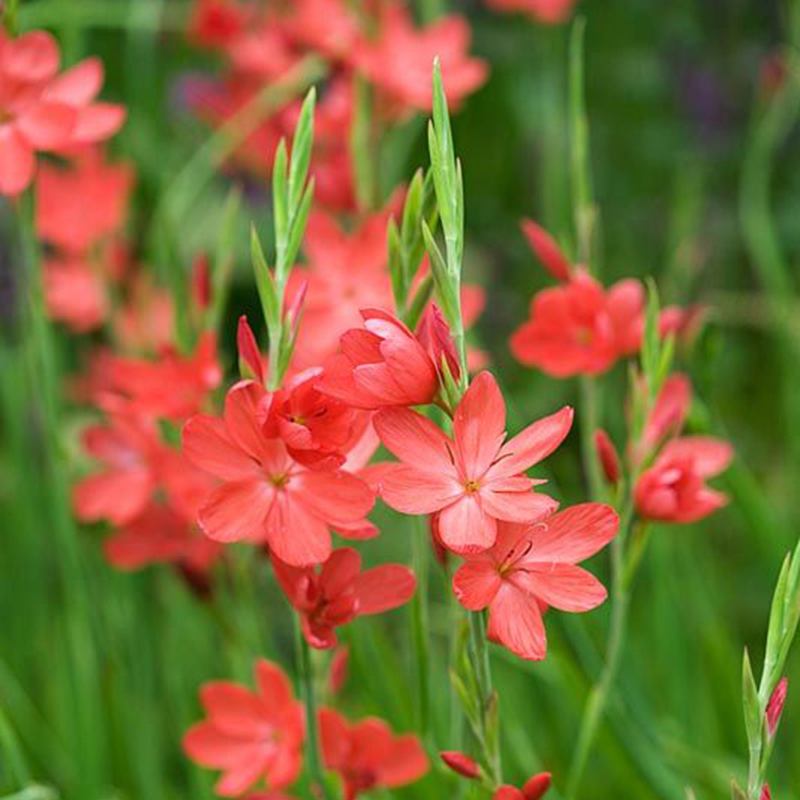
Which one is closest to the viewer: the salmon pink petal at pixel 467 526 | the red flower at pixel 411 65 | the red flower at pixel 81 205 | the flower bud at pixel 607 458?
the salmon pink petal at pixel 467 526

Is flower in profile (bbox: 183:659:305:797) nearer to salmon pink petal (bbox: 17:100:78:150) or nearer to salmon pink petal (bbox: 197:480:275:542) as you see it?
salmon pink petal (bbox: 197:480:275:542)

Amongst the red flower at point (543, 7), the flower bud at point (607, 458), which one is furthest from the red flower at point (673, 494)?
the red flower at point (543, 7)

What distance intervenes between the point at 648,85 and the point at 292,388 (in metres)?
1.85

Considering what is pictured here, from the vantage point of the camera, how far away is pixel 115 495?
49.3 inches

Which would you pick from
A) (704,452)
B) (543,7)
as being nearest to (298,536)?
(704,452)

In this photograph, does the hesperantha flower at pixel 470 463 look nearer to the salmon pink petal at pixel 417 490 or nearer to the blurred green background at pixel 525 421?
the salmon pink petal at pixel 417 490

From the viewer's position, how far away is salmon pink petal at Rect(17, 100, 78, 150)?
101 cm

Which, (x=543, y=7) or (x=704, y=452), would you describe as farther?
(x=543, y=7)

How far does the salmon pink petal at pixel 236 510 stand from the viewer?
768 mm

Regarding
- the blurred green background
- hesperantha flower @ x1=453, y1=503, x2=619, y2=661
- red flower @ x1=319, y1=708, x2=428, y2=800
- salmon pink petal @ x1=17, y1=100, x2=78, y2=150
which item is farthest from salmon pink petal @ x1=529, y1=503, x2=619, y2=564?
salmon pink petal @ x1=17, y1=100, x2=78, y2=150

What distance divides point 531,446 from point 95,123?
460mm

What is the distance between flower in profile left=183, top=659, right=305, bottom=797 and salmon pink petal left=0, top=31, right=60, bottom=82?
0.43m

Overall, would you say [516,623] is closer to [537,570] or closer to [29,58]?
[537,570]

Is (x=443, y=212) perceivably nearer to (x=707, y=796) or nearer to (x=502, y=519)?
(x=502, y=519)
